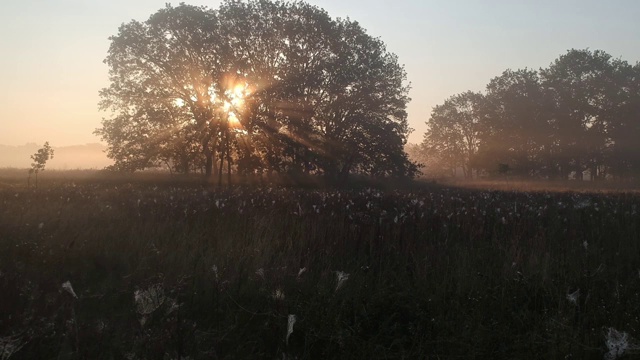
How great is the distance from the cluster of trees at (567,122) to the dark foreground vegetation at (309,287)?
46095 millimetres

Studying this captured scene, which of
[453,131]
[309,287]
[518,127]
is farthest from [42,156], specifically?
[453,131]

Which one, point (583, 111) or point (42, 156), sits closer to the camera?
point (42, 156)

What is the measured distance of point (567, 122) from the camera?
5316 centimetres

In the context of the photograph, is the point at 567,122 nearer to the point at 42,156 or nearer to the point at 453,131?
the point at 453,131

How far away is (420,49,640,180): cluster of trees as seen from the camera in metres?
52.1

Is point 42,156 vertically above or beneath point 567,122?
beneath

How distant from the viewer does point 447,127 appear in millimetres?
70188

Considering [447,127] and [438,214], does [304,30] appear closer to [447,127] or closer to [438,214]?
[438,214]

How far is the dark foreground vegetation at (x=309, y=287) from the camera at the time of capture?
168 inches

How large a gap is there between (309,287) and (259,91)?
28.2 meters

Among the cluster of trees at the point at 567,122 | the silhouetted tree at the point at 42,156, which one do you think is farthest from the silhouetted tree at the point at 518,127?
the silhouetted tree at the point at 42,156

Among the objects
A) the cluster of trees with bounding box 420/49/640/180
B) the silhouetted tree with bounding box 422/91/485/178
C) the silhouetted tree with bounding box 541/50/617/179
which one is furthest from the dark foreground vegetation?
the silhouetted tree with bounding box 422/91/485/178

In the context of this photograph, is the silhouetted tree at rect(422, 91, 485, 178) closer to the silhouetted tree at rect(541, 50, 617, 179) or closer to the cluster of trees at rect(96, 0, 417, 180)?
the silhouetted tree at rect(541, 50, 617, 179)

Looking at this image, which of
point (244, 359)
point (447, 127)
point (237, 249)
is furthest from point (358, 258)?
point (447, 127)
